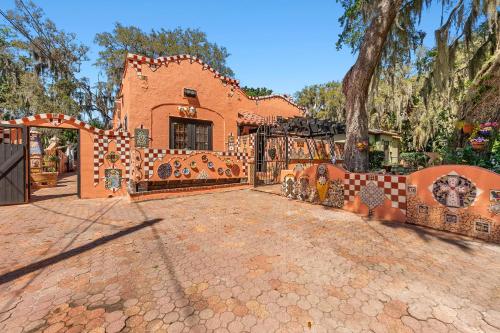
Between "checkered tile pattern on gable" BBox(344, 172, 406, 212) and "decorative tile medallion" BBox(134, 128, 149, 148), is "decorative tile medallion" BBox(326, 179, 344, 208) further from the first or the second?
"decorative tile medallion" BBox(134, 128, 149, 148)

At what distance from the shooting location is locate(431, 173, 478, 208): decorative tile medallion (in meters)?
4.16

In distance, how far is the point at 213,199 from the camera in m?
7.65

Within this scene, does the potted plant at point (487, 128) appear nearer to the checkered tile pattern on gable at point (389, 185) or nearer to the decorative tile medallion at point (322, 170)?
the checkered tile pattern on gable at point (389, 185)

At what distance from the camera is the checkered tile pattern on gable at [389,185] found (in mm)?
5023

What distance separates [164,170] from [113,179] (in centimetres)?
208

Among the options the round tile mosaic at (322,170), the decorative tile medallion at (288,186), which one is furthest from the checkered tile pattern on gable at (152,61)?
the round tile mosaic at (322,170)

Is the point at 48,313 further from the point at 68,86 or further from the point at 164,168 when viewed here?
the point at 68,86

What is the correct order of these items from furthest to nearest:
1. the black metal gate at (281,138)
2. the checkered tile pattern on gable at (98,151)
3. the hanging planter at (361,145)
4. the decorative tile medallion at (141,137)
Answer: the black metal gate at (281,138)
the decorative tile medallion at (141,137)
the checkered tile pattern on gable at (98,151)
the hanging planter at (361,145)

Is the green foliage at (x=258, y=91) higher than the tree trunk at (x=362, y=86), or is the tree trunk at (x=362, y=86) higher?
the green foliage at (x=258, y=91)

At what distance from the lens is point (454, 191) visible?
432 cm

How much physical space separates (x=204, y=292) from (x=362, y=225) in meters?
3.70

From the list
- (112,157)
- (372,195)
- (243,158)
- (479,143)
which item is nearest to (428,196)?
(372,195)

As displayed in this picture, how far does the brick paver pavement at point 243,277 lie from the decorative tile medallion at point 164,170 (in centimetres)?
308

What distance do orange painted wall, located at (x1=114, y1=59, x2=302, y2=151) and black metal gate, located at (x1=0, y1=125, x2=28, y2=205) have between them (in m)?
3.48
